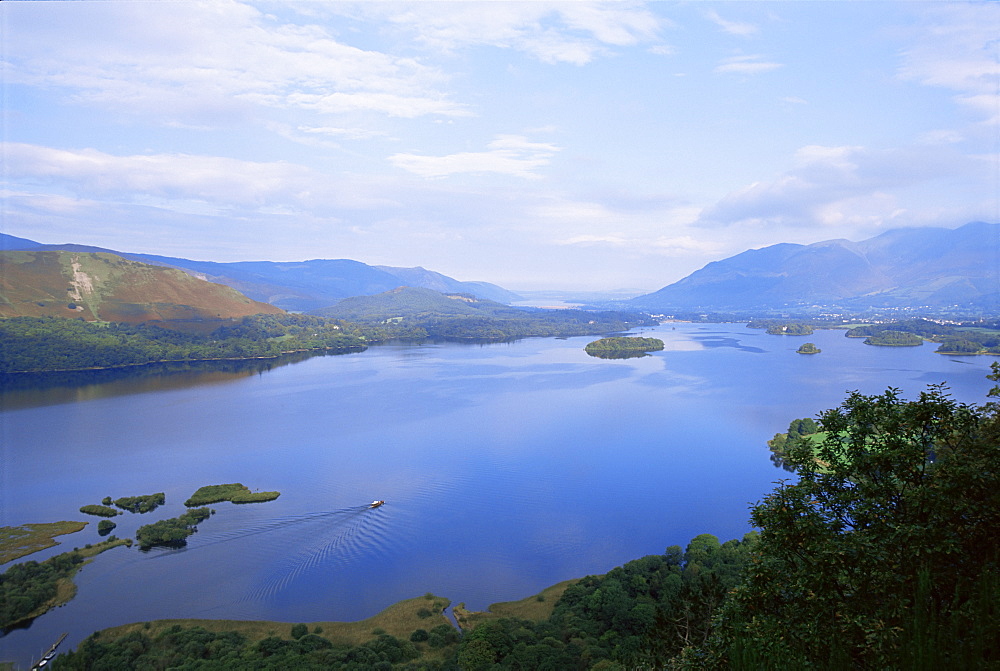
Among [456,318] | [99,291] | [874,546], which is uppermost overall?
[99,291]

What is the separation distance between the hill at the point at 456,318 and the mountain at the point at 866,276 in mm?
58012

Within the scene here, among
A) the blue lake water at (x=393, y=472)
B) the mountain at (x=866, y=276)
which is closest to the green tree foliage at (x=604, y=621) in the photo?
the blue lake water at (x=393, y=472)

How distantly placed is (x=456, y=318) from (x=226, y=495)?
265ft

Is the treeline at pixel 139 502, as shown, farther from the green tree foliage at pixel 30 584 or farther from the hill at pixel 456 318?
the hill at pixel 456 318

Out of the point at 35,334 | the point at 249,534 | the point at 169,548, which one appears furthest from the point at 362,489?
the point at 35,334

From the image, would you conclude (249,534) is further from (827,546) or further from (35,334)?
(35,334)

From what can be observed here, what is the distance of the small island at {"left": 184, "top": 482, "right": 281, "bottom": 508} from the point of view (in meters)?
18.1

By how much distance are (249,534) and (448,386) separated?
2395 cm

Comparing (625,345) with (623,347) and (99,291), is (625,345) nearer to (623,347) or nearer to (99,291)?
(623,347)

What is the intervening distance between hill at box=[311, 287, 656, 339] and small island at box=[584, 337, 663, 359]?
21.8m

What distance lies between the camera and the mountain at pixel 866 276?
125 meters

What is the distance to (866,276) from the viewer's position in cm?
15512

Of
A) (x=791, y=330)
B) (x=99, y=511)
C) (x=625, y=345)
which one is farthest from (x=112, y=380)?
(x=791, y=330)

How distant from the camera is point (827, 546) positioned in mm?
3902
